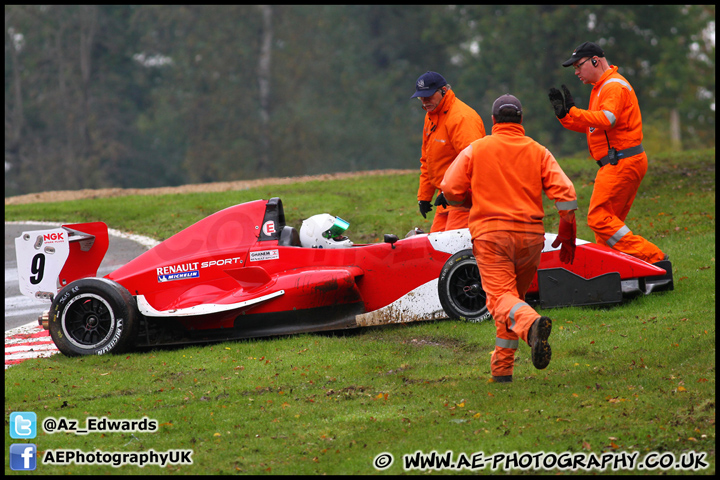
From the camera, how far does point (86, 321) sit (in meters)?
8.27

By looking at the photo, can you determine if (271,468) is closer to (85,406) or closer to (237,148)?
(85,406)

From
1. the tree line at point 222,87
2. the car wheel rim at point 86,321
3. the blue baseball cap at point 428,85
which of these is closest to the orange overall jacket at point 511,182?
the blue baseball cap at point 428,85

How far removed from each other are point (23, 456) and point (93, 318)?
3179mm

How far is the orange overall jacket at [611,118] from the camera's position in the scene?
825cm

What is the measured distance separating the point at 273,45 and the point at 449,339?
3706 cm

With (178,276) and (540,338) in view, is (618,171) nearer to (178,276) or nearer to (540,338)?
(540,338)

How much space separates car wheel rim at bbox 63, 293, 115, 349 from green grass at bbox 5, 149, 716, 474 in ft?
1.06

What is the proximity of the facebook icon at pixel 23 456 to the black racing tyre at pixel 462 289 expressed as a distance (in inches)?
161

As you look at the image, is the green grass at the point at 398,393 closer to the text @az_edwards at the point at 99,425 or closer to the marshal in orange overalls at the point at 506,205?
the text @az_edwards at the point at 99,425

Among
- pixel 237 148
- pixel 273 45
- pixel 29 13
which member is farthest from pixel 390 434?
pixel 29 13

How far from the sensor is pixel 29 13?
1657 inches

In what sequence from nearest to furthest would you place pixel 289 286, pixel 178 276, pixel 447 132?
pixel 289 286, pixel 178 276, pixel 447 132

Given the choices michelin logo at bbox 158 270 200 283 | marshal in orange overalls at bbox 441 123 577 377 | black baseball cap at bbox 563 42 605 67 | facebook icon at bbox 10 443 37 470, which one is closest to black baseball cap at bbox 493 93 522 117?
marshal in orange overalls at bbox 441 123 577 377

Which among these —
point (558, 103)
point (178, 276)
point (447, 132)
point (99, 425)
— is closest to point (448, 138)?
point (447, 132)
